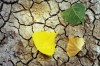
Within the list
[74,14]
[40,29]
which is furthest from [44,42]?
[74,14]

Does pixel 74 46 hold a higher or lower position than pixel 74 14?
lower

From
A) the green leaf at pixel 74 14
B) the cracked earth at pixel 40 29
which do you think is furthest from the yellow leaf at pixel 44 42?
the green leaf at pixel 74 14

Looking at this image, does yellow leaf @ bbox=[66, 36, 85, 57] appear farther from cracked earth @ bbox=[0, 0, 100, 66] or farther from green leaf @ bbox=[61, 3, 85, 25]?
green leaf @ bbox=[61, 3, 85, 25]

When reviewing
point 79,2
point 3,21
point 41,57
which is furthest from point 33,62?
point 79,2

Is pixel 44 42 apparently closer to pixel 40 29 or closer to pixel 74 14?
pixel 40 29

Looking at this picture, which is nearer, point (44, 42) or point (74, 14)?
point (44, 42)

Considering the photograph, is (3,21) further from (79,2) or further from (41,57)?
(79,2)

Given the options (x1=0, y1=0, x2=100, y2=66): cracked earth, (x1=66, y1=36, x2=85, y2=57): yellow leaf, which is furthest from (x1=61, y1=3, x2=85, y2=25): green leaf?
(x1=66, y1=36, x2=85, y2=57): yellow leaf
